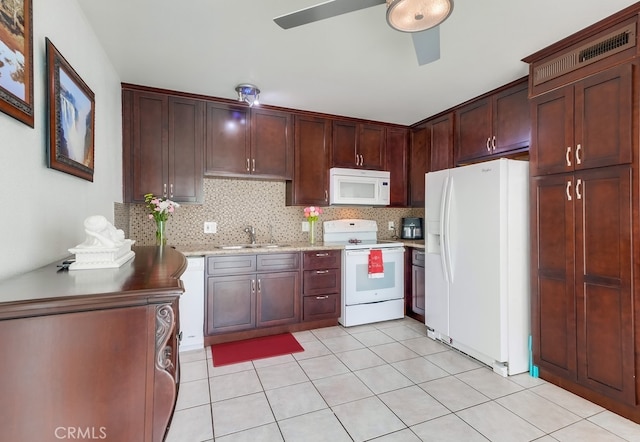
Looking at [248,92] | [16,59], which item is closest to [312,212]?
[248,92]

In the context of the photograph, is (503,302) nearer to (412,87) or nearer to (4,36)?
(412,87)

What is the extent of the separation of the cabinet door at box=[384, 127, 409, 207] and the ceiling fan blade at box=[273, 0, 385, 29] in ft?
8.67

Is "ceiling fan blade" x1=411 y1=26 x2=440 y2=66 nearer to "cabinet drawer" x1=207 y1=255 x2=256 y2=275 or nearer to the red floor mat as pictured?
"cabinet drawer" x1=207 y1=255 x2=256 y2=275

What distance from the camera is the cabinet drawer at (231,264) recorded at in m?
2.86

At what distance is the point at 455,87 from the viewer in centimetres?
288

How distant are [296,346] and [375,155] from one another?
246 cm

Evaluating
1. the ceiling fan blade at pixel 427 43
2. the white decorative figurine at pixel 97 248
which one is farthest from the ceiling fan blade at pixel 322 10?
the white decorative figurine at pixel 97 248

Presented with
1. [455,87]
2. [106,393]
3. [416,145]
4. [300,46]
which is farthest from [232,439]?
[416,145]

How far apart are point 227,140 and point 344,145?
54.5 inches

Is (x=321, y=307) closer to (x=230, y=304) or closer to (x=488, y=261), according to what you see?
(x=230, y=304)

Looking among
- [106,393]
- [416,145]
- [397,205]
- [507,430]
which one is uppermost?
[416,145]

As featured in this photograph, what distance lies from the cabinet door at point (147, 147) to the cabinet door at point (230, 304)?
105 cm

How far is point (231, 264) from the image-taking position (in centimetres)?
294

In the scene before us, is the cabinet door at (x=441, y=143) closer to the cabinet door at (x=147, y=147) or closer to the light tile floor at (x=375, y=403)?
the light tile floor at (x=375, y=403)
